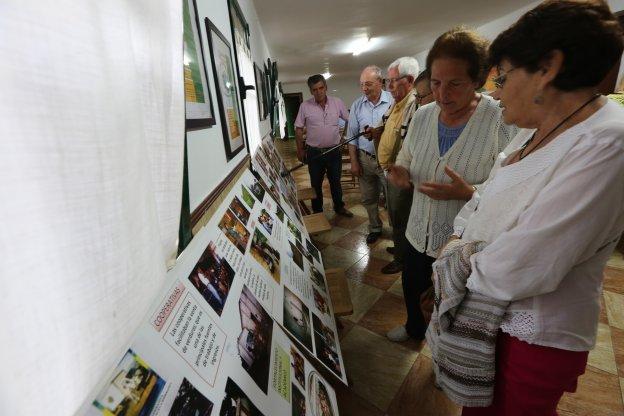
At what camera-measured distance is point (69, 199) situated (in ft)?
0.59

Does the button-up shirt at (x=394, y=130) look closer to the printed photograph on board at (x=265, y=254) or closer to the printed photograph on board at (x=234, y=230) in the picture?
the printed photograph on board at (x=265, y=254)

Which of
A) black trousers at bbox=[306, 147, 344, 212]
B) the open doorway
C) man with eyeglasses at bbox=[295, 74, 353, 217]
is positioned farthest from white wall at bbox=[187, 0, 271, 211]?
the open doorway

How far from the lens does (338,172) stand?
3834mm

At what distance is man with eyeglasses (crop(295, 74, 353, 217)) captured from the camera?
3570 millimetres

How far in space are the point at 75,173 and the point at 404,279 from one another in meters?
1.62

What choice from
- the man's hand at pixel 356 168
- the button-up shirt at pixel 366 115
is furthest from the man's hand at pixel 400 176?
the man's hand at pixel 356 168

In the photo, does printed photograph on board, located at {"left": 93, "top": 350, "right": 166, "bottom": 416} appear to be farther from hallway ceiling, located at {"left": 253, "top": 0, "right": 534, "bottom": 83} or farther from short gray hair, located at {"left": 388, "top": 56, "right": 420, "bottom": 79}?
hallway ceiling, located at {"left": 253, "top": 0, "right": 534, "bottom": 83}

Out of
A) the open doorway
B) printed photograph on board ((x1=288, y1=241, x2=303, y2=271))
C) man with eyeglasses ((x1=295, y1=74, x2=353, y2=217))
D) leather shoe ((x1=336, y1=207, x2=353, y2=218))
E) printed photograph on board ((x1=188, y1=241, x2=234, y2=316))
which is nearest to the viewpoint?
printed photograph on board ((x1=188, y1=241, x2=234, y2=316))

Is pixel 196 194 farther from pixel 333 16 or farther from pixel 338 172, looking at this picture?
pixel 333 16

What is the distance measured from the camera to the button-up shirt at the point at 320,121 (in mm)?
3582

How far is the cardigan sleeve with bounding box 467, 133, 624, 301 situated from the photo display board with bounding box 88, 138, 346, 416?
58cm

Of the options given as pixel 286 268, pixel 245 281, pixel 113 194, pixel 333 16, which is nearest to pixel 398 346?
pixel 286 268

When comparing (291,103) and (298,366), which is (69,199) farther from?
(291,103)

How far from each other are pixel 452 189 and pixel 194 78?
3.21 feet
